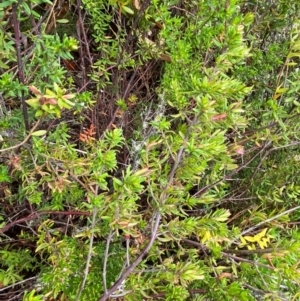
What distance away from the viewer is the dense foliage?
3.71 ft

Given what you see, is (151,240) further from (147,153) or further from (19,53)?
(19,53)

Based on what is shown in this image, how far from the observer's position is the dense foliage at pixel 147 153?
1.13 meters

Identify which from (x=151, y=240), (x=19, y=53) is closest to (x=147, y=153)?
(x=151, y=240)

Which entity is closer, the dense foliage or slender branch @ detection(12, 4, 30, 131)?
slender branch @ detection(12, 4, 30, 131)

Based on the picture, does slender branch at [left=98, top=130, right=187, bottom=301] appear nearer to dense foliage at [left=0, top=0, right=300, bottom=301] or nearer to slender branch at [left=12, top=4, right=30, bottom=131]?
dense foliage at [left=0, top=0, right=300, bottom=301]

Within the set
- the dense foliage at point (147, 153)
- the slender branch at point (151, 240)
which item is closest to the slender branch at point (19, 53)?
the dense foliage at point (147, 153)

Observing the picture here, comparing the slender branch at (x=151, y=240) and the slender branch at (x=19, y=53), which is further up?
the slender branch at (x=19, y=53)

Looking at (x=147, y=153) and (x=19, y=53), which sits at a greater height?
(x=19, y=53)

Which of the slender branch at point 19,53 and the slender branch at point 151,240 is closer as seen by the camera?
the slender branch at point 19,53

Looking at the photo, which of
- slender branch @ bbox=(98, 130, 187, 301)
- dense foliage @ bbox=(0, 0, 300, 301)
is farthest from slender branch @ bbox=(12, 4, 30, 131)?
slender branch @ bbox=(98, 130, 187, 301)

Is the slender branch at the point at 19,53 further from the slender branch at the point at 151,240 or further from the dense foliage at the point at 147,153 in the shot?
the slender branch at the point at 151,240

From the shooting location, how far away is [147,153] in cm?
123

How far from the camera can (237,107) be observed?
127 centimetres

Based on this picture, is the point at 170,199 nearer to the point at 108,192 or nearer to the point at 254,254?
the point at 108,192
